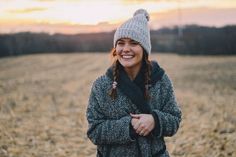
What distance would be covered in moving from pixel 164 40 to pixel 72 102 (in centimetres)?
7427

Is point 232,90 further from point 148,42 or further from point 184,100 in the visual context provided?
point 148,42

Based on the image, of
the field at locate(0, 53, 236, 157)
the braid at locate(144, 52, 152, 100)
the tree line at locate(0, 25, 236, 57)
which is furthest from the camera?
the tree line at locate(0, 25, 236, 57)

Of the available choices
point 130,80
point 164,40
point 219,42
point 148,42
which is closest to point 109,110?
point 130,80

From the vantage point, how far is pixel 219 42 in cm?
6981

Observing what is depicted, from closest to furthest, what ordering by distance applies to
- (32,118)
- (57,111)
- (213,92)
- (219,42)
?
1. (32,118)
2. (57,111)
3. (213,92)
4. (219,42)

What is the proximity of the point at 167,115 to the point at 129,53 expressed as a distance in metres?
0.53

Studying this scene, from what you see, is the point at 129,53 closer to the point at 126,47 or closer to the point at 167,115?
the point at 126,47

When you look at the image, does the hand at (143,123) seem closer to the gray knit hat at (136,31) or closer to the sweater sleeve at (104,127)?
the sweater sleeve at (104,127)

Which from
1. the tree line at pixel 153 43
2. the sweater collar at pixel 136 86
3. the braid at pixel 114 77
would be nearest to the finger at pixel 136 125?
the sweater collar at pixel 136 86

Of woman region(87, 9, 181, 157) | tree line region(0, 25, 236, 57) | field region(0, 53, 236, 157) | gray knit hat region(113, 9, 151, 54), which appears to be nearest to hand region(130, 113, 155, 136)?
woman region(87, 9, 181, 157)

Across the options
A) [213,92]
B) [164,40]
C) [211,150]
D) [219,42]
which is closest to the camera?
[211,150]

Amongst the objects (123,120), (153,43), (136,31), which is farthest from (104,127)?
(153,43)

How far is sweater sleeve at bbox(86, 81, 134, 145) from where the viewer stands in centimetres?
314

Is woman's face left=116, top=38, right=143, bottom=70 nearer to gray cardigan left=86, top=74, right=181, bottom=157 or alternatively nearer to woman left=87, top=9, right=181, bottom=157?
woman left=87, top=9, right=181, bottom=157
